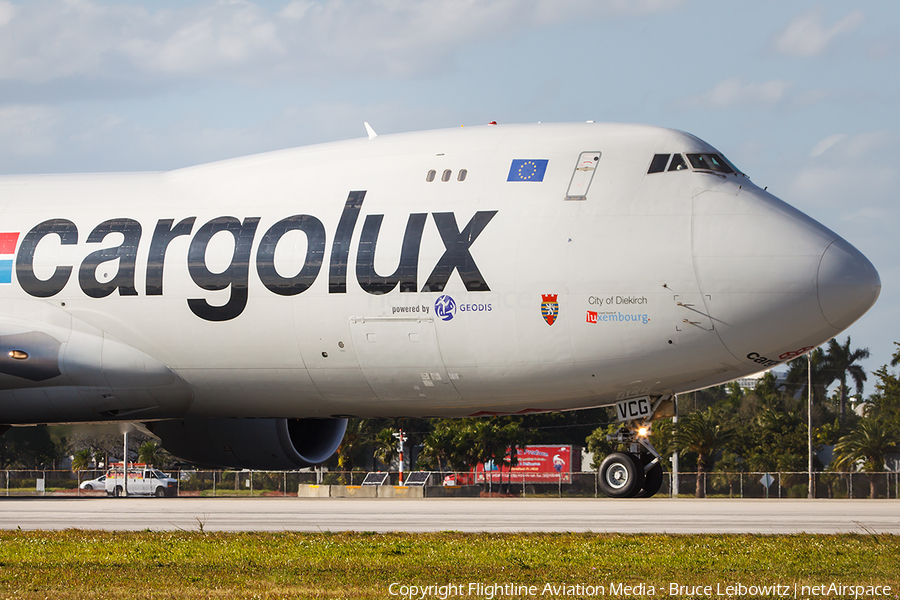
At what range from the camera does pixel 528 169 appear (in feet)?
61.4

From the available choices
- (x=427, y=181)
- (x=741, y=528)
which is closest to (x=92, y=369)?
(x=427, y=181)

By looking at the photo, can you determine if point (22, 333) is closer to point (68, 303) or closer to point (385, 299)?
point (68, 303)

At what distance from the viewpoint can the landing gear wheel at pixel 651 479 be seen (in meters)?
19.0

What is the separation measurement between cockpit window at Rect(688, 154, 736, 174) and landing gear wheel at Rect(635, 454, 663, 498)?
191 inches

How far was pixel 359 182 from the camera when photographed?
64.5 ft

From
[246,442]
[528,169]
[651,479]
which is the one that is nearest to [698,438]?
[246,442]

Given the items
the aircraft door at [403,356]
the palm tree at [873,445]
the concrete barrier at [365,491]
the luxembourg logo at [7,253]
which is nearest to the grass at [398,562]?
the aircraft door at [403,356]

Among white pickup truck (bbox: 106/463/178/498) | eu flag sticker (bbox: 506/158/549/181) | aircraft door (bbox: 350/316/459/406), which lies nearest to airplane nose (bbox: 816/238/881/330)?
eu flag sticker (bbox: 506/158/549/181)

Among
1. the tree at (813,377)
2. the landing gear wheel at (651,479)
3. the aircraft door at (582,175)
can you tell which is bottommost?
the landing gear wheel at (651,479)

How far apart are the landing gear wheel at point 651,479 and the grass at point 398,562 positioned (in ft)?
22.6

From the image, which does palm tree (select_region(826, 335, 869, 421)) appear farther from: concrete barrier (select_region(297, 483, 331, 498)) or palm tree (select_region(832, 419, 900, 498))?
concrete barrier (select_region(297, 483, 331, 498))

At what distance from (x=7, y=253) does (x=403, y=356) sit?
7872 millimetres

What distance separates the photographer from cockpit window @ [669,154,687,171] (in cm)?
1823

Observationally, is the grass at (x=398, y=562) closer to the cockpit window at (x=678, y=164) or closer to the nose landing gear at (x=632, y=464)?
the nose landing gear at (x=632, y=464)
